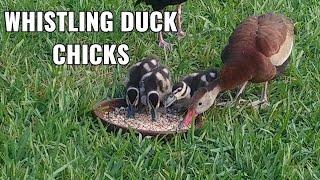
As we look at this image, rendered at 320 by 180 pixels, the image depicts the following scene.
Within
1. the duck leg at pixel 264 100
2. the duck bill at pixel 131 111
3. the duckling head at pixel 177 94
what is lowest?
the duck bill at pixel 131 111

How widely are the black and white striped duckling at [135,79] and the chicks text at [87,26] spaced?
51 centimetres

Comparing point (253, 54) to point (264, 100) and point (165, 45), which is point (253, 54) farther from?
point (165, 45)

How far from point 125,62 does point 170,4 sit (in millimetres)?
659

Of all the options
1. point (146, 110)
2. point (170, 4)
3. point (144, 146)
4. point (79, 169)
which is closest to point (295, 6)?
point (170, 4)

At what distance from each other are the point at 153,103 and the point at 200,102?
27 cm

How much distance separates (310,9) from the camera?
620cm

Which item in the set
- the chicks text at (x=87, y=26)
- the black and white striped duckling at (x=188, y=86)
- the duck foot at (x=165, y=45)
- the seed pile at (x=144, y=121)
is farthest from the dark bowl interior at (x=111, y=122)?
the duck foot at (x=165, y=45)

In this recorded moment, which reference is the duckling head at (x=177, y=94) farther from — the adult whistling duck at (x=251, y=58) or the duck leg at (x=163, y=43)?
the duck leg at (x=163, y=43)

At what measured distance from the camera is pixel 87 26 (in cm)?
573

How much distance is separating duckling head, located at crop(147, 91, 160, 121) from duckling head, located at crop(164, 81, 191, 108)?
3.1 inches

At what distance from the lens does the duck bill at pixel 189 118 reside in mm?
4398

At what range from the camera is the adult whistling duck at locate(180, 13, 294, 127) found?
4641 mm

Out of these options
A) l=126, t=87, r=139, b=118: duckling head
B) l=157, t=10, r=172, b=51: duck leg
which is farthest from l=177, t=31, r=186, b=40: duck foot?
l=126, t=87, r=139, b=118: duckling head

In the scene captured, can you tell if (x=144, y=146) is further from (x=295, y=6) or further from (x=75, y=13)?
(x=295, y=6)
